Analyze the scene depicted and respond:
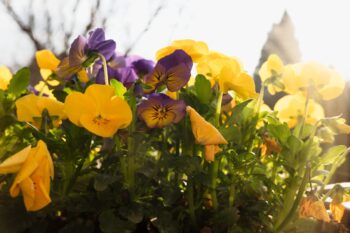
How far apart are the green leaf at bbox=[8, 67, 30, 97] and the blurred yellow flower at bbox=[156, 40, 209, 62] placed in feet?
0.67

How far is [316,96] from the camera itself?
2.25 ft

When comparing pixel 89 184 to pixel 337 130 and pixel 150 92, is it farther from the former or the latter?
pixel 337 130

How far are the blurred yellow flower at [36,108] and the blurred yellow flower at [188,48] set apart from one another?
17cm

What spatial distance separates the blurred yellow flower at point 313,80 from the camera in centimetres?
66

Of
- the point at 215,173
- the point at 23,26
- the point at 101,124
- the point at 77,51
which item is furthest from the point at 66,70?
the point at 23,26

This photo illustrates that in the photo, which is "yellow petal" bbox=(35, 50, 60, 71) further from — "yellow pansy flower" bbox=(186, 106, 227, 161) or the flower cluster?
"yellow pansy flower" bbox=(186, 106, 227, 161)

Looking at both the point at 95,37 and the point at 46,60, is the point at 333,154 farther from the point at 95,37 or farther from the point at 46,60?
the point at 46,60

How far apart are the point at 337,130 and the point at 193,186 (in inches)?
8.5

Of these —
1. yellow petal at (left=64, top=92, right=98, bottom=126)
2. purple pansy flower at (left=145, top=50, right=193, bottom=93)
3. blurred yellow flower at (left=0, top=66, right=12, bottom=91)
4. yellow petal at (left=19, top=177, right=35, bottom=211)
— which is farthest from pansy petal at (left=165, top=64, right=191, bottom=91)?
blurred yellow flower at (left=0, top=66, right=12, bottom=91)

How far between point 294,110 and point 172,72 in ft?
1.01

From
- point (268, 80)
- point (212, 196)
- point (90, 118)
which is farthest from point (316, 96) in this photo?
point (90, 118)

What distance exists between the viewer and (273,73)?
712 mm

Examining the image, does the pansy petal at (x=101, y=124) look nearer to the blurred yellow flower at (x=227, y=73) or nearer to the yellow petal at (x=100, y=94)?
the yellow petal at (x=100, y=94)

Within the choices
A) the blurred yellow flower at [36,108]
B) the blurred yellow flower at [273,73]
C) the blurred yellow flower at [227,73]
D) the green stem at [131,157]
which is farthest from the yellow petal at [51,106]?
the blurred yellow flower at [273,73]
